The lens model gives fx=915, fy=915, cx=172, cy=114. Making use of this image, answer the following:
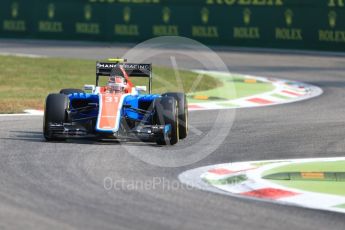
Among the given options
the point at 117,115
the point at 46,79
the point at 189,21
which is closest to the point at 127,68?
the point at 117,115

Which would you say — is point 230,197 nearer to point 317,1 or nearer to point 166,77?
point 166,77

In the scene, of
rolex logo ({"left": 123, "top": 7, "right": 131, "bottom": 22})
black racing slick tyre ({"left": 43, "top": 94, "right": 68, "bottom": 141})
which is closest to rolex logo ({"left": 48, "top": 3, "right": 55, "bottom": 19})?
rolex logo ({"left": 123, "top": 7, "right": 131, "bottom": 22})

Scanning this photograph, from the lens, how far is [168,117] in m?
12.5

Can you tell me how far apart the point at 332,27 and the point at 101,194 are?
22.5 metres

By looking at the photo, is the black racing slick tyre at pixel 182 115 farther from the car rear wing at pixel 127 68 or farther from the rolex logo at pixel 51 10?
the rolex logo at pixel 51 10

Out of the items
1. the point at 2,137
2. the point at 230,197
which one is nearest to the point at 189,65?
the point at 2,137

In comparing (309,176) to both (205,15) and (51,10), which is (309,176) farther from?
(51,10)

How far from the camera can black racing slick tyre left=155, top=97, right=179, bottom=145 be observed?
1238 centimetres

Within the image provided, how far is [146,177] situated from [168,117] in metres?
2.48

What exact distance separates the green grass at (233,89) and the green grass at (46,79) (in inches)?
11.8

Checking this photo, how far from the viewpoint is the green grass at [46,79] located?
706 inches

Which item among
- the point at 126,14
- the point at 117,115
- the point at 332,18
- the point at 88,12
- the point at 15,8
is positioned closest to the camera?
the point at 117,115

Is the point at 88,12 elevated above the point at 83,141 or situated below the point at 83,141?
above

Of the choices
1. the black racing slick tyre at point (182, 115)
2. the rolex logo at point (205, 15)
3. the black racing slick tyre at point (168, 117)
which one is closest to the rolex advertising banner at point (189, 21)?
the rolex logo at point (205, 15)
